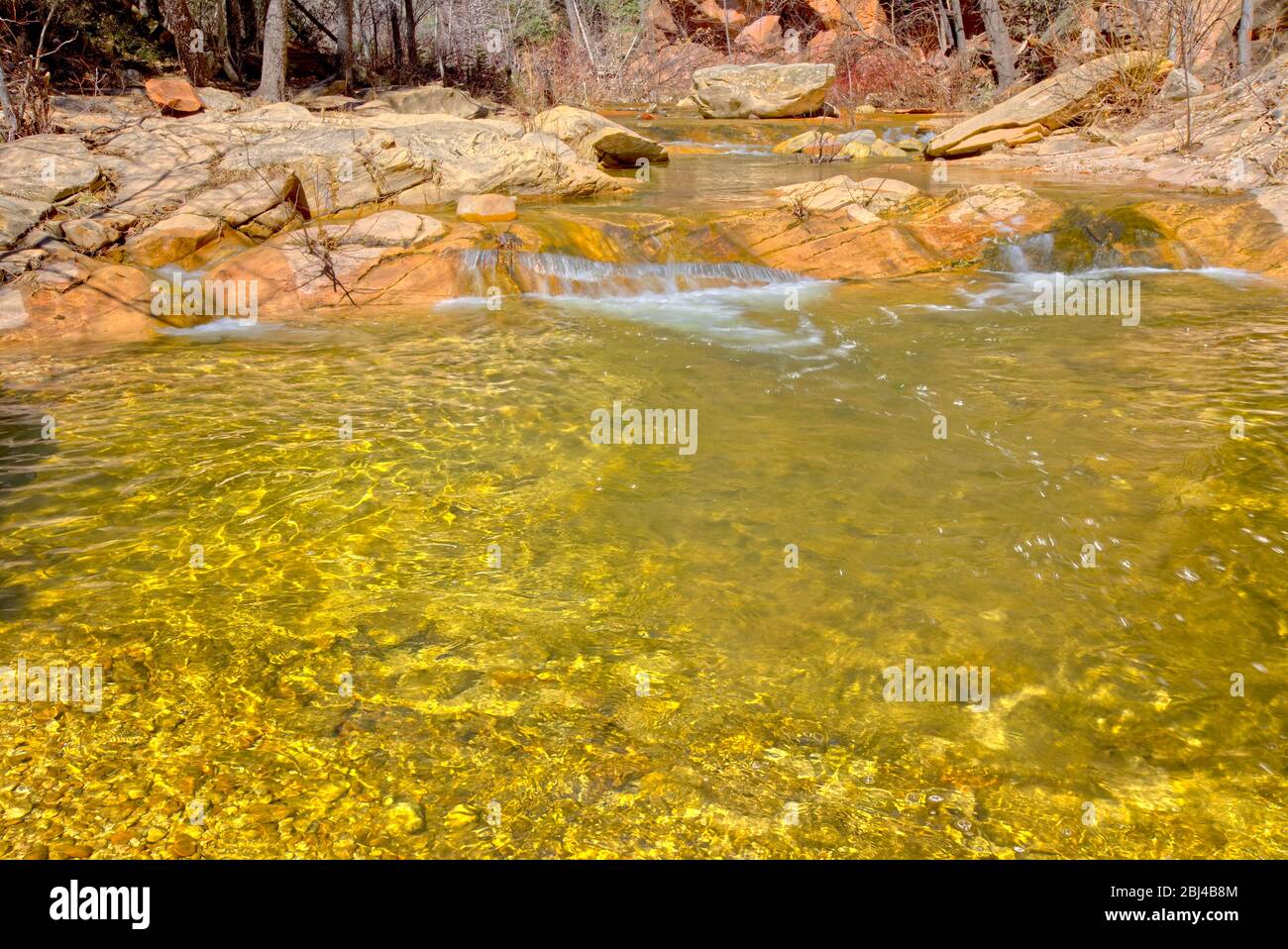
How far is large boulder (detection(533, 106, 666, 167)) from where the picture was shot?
51.3 ft

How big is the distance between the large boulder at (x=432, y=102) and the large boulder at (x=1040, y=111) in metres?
9.96

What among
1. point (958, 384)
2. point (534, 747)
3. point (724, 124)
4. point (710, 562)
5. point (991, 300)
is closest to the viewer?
point (534, 747)

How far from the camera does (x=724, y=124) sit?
70.2ft

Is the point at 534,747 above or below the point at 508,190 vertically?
below

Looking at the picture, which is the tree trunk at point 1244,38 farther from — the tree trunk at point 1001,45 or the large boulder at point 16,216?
the large boulder at point 16,216

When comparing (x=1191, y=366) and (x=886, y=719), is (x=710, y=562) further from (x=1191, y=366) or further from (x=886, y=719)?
(x=1191, y=366)

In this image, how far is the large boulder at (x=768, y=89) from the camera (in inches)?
924

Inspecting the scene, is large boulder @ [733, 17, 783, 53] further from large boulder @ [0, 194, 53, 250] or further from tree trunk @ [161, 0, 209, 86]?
large boulder @ [0, 194, 53, 250]

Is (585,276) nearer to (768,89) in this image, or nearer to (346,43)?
(346,43)

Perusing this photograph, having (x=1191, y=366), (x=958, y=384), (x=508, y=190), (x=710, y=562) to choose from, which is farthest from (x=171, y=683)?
(x=508, y=190)

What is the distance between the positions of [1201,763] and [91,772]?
136 inches

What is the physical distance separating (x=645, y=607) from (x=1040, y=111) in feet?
58.7

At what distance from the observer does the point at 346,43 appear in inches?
842
